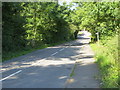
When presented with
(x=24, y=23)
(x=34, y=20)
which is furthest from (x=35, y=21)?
(x=24, y=23)

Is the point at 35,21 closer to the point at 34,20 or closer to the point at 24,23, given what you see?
the point at 34,20

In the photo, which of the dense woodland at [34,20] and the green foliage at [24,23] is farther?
the green foliage at [24,23]

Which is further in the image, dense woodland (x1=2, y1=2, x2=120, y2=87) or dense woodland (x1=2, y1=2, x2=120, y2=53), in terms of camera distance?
dense woodland (x1=2, y1=2, x2=120, y2=53)

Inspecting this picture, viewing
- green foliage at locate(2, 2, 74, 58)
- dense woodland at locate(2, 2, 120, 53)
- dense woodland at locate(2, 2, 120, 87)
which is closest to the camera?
dense woodland at locate(2, 2, 120, 87)

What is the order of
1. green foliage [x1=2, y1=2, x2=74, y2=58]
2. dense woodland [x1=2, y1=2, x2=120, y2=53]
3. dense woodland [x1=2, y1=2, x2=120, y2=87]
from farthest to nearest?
1. green foliage [x1=2, y1=2, x2=74, y2=58]
2. dense woodland [x1=2, y1=2, x2=120, y2=53]
3. dense woodland [x1=2, y1=2, x2=120, y2=87]

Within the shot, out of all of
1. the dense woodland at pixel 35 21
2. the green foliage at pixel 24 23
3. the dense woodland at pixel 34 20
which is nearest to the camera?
the dense woodland at pixel 35 21

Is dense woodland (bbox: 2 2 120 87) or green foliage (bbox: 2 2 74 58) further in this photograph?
green foliage (bbox: 2 2 74 58)

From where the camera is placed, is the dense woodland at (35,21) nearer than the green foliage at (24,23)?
Yes

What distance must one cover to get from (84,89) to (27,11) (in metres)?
A: 27.5

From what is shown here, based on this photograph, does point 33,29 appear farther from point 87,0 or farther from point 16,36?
point 87,0

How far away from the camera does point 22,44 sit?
2898cm

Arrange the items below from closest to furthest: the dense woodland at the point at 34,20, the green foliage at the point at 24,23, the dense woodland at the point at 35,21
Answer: the dense woodland at the point at 35,21 → the dense woodland at the point at 34,20 → the green foliage at the point at 24,23

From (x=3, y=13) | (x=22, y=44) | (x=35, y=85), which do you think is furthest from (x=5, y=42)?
(x=35, y=85)

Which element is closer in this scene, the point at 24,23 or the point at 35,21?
the point at 24,23
